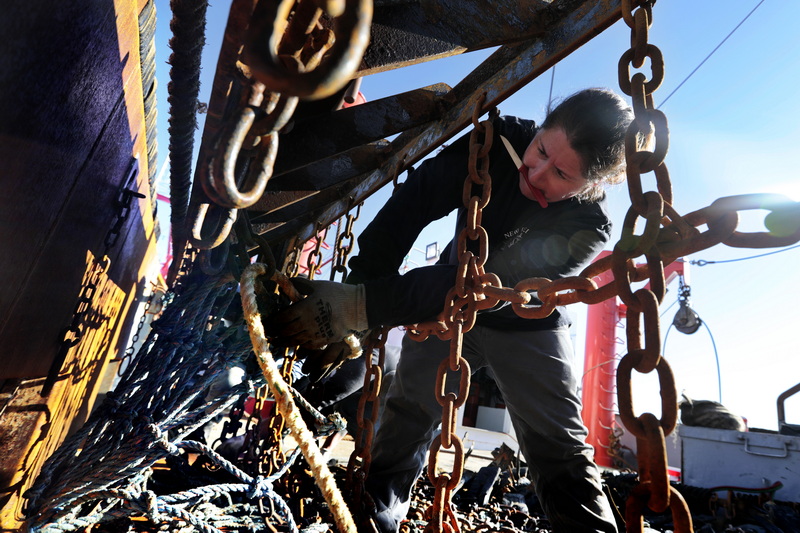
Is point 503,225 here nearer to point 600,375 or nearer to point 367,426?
point 367,426

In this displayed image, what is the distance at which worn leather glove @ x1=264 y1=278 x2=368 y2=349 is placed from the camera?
5.12 ft

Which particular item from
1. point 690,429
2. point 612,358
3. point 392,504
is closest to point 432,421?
point 392,504

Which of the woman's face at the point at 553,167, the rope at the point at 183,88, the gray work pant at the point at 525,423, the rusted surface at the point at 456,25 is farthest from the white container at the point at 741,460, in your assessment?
the rope at the point at 183,88

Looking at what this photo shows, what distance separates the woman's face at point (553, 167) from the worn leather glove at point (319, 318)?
1.01m

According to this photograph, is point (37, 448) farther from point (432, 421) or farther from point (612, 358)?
point (612, 358)

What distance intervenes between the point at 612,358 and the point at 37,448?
9873 millimetres

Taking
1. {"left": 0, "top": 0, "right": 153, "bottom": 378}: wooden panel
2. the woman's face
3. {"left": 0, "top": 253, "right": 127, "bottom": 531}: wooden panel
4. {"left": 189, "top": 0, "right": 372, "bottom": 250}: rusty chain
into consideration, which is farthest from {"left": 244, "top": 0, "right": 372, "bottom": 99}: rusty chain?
{"left": 0, "top": 253, "right": 127, "bottom": 531}: wooden panel

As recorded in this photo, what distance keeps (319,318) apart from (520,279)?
1009 millimetres

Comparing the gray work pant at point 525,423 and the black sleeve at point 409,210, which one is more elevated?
the black sleeve at point 409,210

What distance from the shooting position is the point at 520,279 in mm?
2090

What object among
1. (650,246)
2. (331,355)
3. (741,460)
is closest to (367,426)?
(331,355)

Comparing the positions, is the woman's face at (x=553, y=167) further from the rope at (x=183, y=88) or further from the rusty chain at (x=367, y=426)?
the rope at (x=183, y=88)

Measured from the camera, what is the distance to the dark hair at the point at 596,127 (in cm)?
188

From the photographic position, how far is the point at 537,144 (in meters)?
2.05
